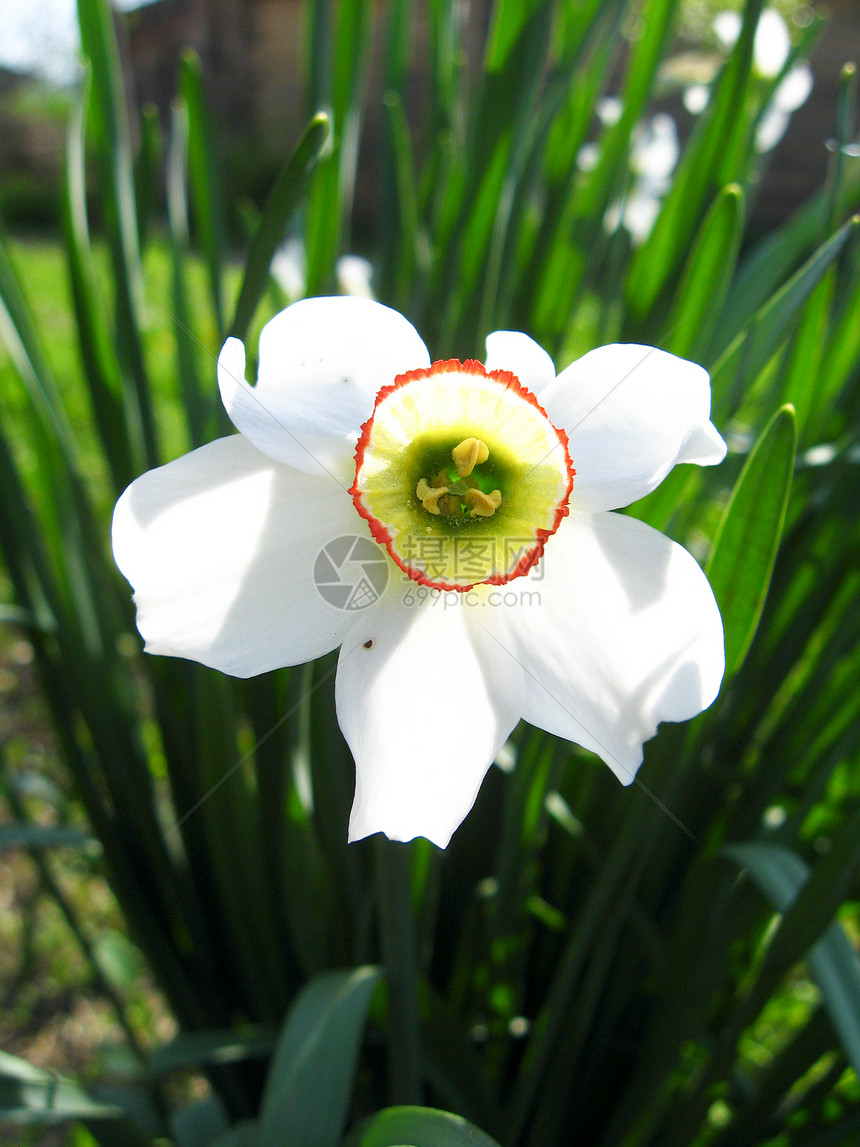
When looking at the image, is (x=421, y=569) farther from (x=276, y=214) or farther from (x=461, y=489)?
(x=276, y=214)

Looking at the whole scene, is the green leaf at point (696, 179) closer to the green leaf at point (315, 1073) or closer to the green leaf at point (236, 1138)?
the green leaf at point (315, 1073)

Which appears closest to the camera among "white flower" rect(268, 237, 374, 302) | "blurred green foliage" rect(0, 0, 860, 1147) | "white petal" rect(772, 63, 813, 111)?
"blurred green foliage" rect(0, 0, 860, 1147)

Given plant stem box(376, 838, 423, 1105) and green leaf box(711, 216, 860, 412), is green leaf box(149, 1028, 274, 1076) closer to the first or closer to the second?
plant stem box(376, 838, 423, 1105)

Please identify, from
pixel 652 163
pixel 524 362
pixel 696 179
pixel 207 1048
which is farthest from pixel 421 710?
pixel 652 163

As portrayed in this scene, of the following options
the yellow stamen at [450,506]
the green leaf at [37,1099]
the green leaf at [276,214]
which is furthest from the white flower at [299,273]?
the green leaf at [37,1099]

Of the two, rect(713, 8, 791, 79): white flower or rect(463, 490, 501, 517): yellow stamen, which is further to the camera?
rect(713, 8, 791, 79): white flower

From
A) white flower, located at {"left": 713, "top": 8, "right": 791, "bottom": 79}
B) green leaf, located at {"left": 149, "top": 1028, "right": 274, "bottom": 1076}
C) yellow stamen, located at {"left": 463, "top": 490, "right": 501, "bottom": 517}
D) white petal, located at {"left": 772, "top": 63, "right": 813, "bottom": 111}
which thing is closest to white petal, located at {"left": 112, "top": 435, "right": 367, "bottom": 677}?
yellow stamen, located at {"left": 463, "top": 490, "right": 501, "bottom": 517}
